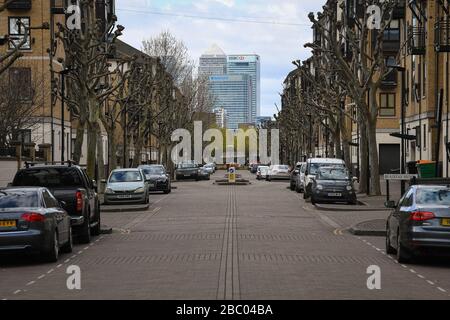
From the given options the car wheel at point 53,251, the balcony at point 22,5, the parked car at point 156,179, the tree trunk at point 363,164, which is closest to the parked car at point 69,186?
the car wheel at point 53,251

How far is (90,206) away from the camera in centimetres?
2283

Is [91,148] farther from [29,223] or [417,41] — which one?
[29,223]

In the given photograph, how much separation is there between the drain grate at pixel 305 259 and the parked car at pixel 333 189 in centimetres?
1995

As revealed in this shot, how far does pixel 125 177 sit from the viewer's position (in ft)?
129

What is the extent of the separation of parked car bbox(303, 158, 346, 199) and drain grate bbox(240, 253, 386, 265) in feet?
73.9

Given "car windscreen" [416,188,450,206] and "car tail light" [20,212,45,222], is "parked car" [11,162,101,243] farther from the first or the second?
"car windscreen" [416,188,450,206]

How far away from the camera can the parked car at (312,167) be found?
4182 cm

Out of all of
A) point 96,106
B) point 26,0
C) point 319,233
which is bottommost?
point 319,233

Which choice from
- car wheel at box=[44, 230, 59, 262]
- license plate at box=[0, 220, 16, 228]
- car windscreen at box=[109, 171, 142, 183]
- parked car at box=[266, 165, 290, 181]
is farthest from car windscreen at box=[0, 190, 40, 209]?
parked car at box=[266, 165, 290, 181]

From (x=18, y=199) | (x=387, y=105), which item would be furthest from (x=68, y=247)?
(x=387, y=105)

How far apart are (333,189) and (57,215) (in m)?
21.7
